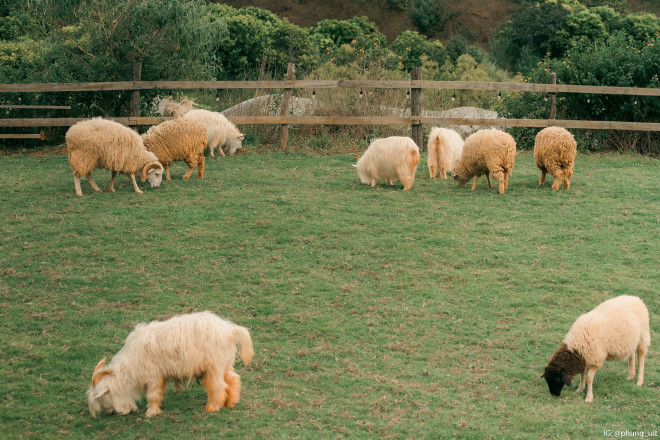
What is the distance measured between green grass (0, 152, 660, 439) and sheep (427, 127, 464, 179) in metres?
0.35

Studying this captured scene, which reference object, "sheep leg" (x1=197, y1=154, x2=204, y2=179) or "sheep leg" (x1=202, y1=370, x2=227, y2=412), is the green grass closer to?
"sheep leg" (x1=202, y1=370, x2=227, y2=412)

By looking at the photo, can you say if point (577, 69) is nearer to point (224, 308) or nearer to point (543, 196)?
point (543, 196)

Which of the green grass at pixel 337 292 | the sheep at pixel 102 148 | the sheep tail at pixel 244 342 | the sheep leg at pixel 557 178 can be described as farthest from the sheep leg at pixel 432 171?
the sheep tail at pixel 244 342

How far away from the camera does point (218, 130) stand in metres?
16.6

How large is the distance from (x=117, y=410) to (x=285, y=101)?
1179 centimetres

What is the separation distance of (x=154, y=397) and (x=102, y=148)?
286 inches

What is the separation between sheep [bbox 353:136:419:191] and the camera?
1329cm

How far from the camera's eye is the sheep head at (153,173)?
1344cm

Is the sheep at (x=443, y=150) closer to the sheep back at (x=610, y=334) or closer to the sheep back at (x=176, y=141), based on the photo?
the sheep back at (x=176, y=141)

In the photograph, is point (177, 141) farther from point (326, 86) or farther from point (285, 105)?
point (326, 86)

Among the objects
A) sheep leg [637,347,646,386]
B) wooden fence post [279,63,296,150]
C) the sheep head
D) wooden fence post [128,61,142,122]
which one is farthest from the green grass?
wooden fence post [128,61,142,122]

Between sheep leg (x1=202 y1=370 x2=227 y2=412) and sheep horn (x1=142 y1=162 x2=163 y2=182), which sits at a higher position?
sheep horn (x1=142 y1=162 x2=163 y2=182)

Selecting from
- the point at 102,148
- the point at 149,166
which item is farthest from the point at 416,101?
the point at 102,148

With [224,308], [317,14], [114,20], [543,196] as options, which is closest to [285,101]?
[114,20]
